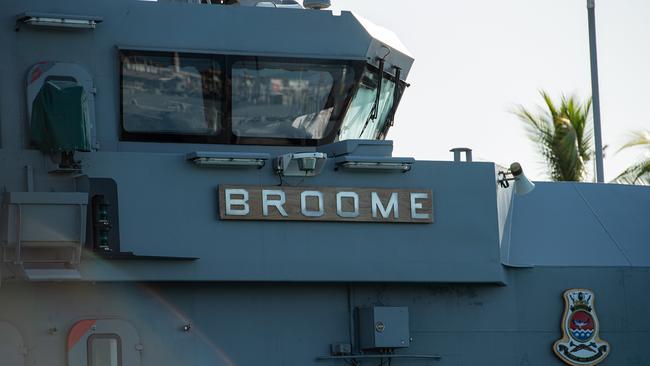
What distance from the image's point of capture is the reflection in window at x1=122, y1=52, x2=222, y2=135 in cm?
1545

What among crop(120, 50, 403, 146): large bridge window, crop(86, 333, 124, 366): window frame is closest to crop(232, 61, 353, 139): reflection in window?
crop(120, 50, 403, 146): large bridge window

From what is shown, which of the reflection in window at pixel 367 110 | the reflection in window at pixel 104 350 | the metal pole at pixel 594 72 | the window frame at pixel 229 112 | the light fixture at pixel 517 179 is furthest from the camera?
the metal pole at pixel 594 72

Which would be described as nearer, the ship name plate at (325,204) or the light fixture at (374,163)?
the ship name plate at (325,204)

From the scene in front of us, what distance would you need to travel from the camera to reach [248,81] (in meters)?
15.9

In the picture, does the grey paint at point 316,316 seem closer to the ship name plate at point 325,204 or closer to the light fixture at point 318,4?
the ship name plate at point 325,204

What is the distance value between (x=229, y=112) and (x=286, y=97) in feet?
2.34

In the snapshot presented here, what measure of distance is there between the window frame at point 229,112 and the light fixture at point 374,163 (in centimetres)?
106

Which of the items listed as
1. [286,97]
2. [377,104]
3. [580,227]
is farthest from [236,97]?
[580,227]

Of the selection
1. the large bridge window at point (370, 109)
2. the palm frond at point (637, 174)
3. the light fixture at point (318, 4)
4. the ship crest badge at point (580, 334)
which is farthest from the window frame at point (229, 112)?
the palm frond at point (637, 174)

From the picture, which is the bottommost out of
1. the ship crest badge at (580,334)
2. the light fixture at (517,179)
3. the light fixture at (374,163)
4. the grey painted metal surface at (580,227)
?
the ship crest badge at (580,334)

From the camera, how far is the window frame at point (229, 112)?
50.6 ft

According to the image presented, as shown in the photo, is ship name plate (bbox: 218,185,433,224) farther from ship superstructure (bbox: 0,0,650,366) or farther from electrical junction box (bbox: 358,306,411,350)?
electrical junction box (bbox: 358,306,411,350)

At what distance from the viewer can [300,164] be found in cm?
1491

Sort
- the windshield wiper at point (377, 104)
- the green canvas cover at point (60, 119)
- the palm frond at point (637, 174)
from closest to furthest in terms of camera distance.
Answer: the green canvas cover at point (60, 119)
the windshield wiper at point (377, 104)
the palm frond at point (637, 174)
